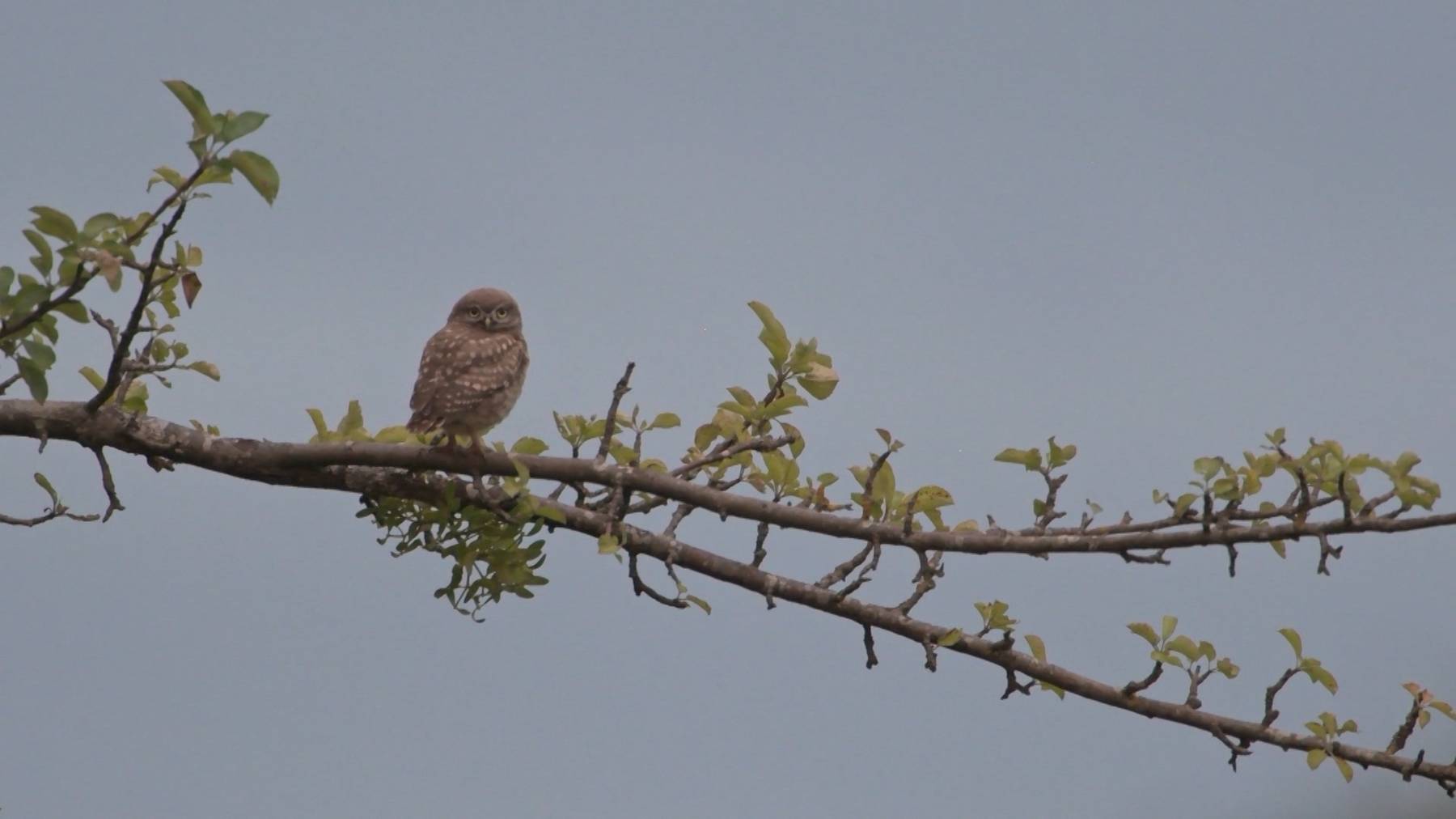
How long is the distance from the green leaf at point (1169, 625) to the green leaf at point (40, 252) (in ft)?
11.4

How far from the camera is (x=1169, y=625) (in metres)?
4.71

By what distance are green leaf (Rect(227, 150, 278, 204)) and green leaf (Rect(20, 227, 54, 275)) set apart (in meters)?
0.63

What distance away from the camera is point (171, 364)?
4.55 m

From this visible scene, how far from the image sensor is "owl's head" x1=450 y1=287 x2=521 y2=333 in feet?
24.1

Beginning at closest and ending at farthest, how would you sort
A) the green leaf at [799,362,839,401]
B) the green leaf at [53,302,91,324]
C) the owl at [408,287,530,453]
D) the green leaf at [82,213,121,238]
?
the green leaf at [82,213,121,238] < the green leaf at [53,302,91,324] < the green leaf at [799,362,839,401] < the owl at [408,287,530,453]

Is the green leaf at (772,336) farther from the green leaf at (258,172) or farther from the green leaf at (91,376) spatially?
the green leaf at (91,376)

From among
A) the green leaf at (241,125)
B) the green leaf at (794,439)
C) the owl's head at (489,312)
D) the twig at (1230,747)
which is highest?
the owl's head at (489,312)

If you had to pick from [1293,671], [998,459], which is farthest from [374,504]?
[1293,671]

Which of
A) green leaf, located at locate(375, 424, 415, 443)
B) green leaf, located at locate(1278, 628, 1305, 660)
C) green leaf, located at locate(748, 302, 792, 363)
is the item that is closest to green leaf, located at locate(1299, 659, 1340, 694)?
green leaf, located at locate(1278, 628, 1305, 660)

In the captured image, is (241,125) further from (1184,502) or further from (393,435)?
(1184,502)

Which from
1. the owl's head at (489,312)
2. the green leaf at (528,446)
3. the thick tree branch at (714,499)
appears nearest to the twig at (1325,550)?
the thick tree branch at (714,499)

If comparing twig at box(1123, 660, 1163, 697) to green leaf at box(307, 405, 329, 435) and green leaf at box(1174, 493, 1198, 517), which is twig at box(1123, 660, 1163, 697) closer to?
green leaf at box(1174, 493, 1198, 517)

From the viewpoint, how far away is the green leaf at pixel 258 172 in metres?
3.53

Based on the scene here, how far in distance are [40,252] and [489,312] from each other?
368 centimetres
